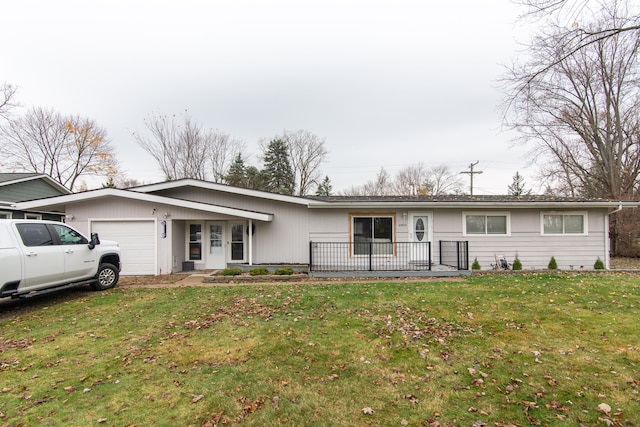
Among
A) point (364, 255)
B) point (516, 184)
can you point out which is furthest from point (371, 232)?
point (516, 184)

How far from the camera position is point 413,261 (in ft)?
39.6

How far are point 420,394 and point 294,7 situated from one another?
890 cm

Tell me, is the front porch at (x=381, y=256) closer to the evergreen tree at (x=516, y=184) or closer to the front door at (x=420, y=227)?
the front door at (x=420, y=227)

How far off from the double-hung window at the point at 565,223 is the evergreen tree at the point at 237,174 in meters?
25.1

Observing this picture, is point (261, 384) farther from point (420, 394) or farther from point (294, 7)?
point (294, 7)

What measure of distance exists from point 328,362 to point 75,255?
7.10m

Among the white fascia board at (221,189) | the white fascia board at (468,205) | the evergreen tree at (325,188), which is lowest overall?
the white fascia board at (468,205)

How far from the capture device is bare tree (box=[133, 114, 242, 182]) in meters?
25.3

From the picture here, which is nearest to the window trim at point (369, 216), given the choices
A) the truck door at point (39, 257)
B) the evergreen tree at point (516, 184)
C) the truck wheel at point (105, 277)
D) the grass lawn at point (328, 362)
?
the grass lawn at point (328, 362)

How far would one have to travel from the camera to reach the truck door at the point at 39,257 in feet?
21.3

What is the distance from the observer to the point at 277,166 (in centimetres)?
3444

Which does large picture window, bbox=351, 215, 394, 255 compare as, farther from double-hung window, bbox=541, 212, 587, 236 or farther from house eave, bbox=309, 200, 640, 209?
double-hung window, bbox=541, 212, 587, 236

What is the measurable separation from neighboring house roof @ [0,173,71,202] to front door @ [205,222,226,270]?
12.1m

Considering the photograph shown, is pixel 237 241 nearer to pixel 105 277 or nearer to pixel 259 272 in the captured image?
pixel 259 272
